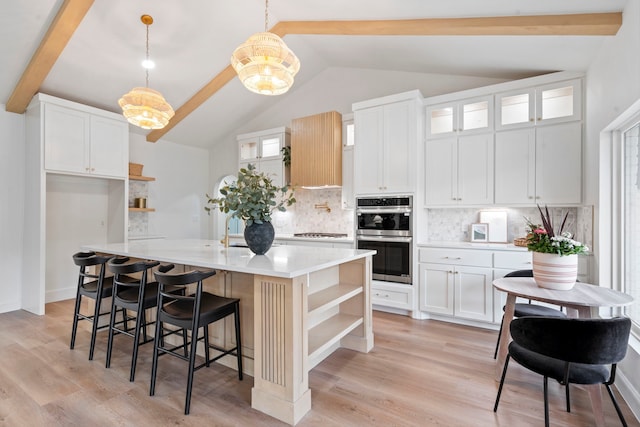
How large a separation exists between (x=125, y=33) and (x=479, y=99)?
4.21 meters

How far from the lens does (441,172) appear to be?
3.89 metres

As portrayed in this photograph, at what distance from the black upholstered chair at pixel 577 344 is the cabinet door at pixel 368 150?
2.62 metres

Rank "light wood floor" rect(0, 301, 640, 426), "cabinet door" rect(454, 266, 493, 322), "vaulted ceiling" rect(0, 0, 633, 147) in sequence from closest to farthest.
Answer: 1. "light wood floor" rect(0, 301, 640, 426)
2. "vaulted ceiling" rect(0, 0, 633, 147)
3. "cabinet door" rect(454, 266, 493, 322)

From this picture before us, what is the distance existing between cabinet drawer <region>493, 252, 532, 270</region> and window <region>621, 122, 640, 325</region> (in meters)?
0.72

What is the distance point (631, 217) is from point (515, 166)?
1.16m

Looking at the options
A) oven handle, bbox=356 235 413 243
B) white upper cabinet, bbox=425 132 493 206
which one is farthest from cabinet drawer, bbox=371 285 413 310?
white upper cabinet, bbox=425 132 493 206

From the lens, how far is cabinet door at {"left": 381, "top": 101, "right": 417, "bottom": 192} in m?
3.86

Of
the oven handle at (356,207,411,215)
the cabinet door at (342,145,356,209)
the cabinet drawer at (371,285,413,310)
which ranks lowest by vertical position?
the cabinet drawer at (371,285,413,310)

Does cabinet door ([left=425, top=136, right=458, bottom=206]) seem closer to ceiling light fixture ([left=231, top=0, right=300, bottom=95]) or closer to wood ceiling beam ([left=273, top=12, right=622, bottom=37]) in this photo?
wood ceiling beam ([left=273, top=12, right=622, bottom=37])

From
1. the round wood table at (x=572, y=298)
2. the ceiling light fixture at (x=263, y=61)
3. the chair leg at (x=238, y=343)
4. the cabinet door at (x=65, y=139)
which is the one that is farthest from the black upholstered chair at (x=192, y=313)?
the cabinet door at (x=65, y=139)

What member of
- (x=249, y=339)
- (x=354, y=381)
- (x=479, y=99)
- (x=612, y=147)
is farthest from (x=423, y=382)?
(x=479, y=99)

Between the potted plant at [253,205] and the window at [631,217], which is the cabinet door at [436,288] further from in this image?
the potted plant at [253,205]

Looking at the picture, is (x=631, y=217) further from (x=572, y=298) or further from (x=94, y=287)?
(x=94, y=287)

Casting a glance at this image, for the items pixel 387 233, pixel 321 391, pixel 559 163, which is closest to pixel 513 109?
pixel 559 163
